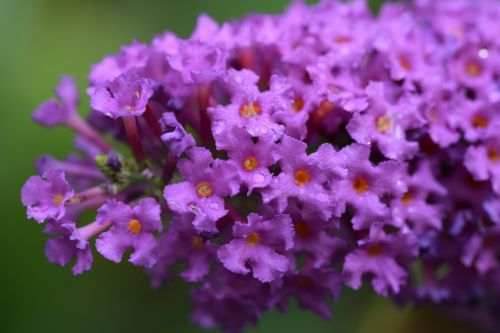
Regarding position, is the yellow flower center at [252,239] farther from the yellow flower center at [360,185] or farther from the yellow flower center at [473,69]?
the yellow flower center at [473,69]

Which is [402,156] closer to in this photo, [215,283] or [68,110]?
[215,283]

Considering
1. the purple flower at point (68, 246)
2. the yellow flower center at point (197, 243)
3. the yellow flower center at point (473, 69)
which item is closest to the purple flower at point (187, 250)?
the yellow flower center at point (197, 243)

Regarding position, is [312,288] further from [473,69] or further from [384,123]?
[473,69]

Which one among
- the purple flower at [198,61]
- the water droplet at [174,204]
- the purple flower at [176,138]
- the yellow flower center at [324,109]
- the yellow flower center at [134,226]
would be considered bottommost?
the yellow flower center at [134,226]

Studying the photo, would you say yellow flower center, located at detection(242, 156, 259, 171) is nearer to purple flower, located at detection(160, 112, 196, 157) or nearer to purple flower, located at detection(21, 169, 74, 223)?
purple flower, located at detection(160, 112, 196, 157)

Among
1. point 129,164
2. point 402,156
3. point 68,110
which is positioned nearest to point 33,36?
point 68,110

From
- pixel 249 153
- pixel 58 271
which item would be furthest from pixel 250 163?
pixel 58 271

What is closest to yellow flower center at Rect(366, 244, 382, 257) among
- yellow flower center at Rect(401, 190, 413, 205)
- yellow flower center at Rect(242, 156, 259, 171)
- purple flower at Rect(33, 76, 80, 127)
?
yellow flower center at Rect(401, 190, 413, 205)
